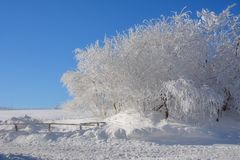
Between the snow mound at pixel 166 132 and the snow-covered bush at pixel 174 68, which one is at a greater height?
the snow-covered bush at pixel 174 68

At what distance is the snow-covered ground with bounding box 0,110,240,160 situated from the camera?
24500 mm

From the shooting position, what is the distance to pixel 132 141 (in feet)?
97.8

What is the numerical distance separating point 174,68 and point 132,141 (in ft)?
30.8

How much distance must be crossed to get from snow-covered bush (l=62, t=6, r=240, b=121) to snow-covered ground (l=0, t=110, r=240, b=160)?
5.90 feet

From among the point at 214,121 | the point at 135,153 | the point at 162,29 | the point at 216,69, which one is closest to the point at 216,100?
the point at 214,121

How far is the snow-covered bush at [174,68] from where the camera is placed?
114ft

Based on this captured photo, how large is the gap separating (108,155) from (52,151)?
140 inches

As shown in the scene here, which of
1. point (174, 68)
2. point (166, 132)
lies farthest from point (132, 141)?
point (174, 68)

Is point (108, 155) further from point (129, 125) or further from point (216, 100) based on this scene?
point (216, 100)

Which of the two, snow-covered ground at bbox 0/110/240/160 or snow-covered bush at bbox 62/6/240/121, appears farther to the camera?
snow-covered bush at bbox 62/6/240/121

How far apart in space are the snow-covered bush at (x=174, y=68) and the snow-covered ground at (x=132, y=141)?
1799 mm

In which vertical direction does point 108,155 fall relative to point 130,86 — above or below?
below

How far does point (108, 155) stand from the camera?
23297 mm

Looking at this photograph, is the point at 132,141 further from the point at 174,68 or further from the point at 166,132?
the point at 174,68
